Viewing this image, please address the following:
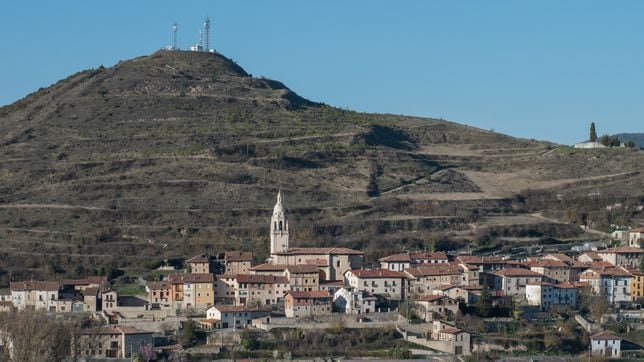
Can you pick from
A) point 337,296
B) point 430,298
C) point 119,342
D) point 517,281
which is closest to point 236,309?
point 337,296

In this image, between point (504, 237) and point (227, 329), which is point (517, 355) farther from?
point (504, 237)

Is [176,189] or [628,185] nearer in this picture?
[176,189]

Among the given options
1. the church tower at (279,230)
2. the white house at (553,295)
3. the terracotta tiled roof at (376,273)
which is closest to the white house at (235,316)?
the terracotta tiled roof at (376,273)

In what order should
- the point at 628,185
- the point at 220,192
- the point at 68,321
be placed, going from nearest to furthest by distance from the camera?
the point at 68,321 → the point at 220,192 → the point at 628,185

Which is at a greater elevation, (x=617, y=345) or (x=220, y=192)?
(x=220, y=192)

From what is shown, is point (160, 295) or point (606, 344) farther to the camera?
point (160, 295)

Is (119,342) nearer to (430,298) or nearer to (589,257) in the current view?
(430,298)

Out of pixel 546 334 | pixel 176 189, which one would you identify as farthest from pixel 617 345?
pixel 176 189

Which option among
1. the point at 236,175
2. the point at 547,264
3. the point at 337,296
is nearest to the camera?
the point at 337,296
